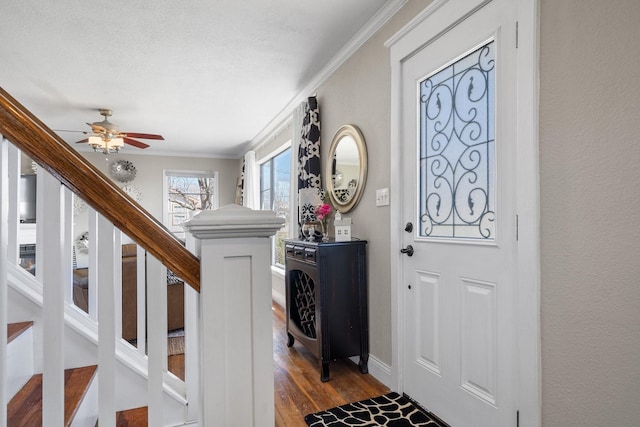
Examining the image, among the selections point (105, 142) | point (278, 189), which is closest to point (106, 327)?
point (105, 142)

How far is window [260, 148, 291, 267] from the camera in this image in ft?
16.0

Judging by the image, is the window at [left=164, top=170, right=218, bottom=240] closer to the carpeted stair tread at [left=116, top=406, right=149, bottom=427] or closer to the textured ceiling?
the textured ceiling

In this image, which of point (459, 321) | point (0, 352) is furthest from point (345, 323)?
point (0, 352)

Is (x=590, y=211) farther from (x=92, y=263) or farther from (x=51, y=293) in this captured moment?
(x=92, y=263)

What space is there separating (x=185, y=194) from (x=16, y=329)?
5.94 m

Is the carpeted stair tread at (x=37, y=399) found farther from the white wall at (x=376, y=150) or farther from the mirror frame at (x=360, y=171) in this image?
the mirror frame at (x=360, y=171)

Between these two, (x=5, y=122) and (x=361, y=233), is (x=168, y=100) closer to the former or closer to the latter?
(x=361, y=233)

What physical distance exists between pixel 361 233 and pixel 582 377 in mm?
1603

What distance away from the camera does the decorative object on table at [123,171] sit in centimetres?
620

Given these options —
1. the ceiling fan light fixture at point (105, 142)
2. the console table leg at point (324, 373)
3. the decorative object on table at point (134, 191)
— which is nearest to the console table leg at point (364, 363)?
the console table leg at point (324, 373)

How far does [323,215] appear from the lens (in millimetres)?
2762

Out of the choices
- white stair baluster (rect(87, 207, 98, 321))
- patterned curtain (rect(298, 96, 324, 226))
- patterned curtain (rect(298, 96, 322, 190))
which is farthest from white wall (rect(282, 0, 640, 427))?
patterned curtain (rect(298, 96, 322, 190))

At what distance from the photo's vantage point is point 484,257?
163cm

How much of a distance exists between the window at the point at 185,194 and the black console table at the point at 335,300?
15.3ft
